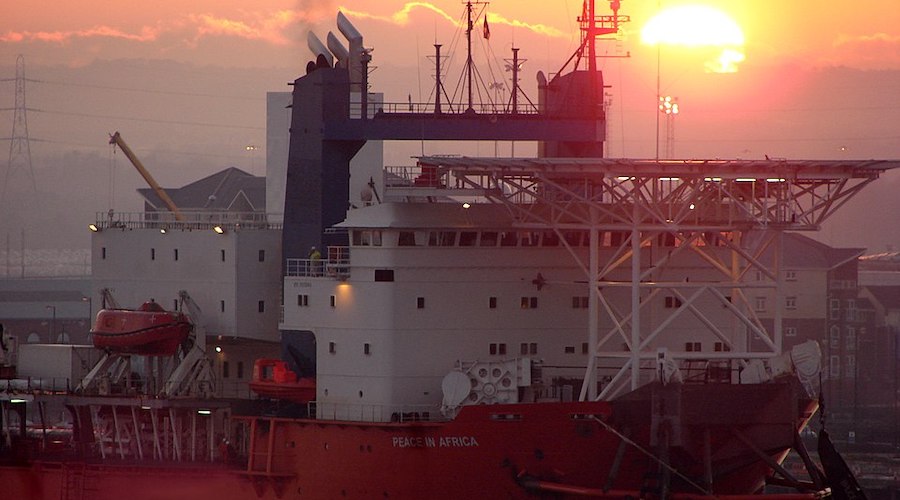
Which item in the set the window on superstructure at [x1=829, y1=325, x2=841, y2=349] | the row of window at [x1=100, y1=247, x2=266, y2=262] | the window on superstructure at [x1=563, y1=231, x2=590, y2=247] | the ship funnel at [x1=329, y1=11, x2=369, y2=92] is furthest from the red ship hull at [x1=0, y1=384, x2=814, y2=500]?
the window on superstructure at [x1=829, y1=325, x2=841, y2=349]

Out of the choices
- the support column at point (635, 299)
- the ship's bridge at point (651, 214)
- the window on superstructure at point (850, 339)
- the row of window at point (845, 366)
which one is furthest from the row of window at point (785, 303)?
the support column at point (635, 299)

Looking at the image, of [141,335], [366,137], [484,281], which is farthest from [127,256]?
[484,281]

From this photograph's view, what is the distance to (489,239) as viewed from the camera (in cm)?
4703

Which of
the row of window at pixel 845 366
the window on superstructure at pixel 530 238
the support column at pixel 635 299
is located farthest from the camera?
the row of window at pixel 845 366

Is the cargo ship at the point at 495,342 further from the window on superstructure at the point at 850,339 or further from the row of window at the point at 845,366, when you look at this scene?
the window on superstructure at the point at 850,339

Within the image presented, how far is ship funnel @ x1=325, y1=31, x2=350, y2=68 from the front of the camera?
53.3m

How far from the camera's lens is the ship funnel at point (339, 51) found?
175ft

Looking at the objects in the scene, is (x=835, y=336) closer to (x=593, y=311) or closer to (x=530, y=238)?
(x=530, y=238)

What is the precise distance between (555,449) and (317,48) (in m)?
14.8

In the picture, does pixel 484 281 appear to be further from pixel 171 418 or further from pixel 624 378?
pixel 171 418

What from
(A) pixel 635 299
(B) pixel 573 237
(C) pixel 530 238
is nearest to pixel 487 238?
(C) pixel 530 238

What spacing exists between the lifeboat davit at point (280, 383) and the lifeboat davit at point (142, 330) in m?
2.41

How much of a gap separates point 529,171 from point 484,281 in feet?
11.9

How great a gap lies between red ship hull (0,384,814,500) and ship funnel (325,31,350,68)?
1071 centimetres
